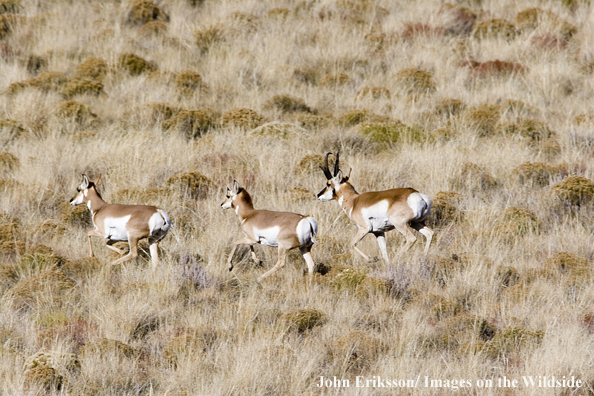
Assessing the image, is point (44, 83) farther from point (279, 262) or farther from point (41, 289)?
point (279, 262)

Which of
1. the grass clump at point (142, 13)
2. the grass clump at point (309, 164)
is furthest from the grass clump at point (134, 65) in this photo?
the grass clump at point (309, 164)

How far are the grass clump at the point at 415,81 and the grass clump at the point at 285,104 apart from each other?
253cm

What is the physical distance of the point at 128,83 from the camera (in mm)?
17000

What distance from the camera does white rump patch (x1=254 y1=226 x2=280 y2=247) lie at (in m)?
9.41

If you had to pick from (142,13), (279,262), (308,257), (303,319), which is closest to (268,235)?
(279,262)

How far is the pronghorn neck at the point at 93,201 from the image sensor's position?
10367 mm

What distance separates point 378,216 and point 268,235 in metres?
1.49

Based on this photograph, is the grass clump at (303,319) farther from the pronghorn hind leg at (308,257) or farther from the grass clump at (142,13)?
the grass clump at (142,13)

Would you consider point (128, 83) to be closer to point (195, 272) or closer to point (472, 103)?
point (472, 103)

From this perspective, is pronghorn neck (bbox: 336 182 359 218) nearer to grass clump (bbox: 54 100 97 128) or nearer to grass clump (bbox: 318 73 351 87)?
grass clump (bbox: 54 100 97 128)

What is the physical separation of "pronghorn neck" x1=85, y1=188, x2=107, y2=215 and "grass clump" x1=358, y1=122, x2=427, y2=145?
5.92 metres

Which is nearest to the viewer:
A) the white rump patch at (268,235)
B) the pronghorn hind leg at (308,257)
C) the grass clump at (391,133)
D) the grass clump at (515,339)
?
the grass clump at (515,339)

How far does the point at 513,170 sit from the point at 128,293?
7.26m

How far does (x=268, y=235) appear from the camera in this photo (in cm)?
947
